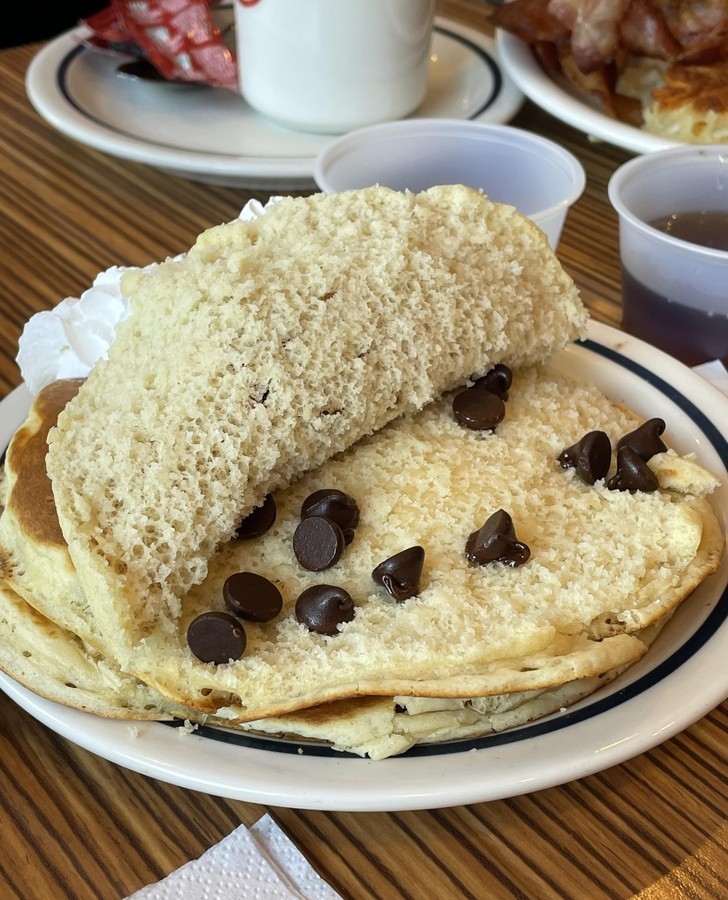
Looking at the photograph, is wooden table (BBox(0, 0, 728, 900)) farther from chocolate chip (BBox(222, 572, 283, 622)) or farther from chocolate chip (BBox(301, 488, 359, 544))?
chocolate chip (BBox(301, 488, 359, 544))

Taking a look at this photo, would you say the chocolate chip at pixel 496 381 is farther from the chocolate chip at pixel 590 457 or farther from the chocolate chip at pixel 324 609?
the chocolate chip at pixel 324 609

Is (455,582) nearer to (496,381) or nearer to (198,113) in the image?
(496,381)

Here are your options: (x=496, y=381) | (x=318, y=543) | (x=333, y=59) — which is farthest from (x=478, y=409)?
(x=333, y=59)

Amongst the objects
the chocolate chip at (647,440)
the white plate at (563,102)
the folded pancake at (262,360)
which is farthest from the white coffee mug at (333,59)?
the chocolate chip at (647,440)

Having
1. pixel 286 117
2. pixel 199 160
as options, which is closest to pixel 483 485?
pixel 199 160

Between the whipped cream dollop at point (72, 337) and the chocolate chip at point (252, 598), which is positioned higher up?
the whipped cream dollop at point (72, 337)

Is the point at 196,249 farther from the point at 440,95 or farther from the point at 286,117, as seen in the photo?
the point at 440,95
